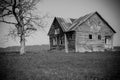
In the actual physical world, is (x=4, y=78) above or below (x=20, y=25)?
below

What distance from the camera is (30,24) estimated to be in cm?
1867

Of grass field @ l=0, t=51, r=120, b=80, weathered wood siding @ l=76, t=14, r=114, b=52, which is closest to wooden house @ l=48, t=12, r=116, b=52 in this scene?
weathered wood siding @ l=76, t=14, r=114, b=52

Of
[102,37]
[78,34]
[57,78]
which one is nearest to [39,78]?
[57,78]

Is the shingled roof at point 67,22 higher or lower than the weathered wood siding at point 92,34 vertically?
higher

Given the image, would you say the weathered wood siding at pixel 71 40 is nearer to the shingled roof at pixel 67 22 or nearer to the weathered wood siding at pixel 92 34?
the weathered wood siding at pixel 92 34

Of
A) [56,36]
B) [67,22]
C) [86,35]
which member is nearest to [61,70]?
[86,35]

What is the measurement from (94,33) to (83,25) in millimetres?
3109

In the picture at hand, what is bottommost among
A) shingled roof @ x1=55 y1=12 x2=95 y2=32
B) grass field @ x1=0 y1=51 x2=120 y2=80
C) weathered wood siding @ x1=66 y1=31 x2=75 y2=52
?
grass field @ x1=0 y1=51 x2=120 y2=80

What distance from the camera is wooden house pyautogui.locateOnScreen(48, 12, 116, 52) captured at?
20469 millimetres

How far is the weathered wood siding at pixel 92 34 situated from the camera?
2050 centimetres

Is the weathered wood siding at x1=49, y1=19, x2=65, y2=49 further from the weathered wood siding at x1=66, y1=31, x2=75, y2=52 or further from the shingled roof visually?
the weathered wood siding at x1=66, y1=31, x2=75, y2=52

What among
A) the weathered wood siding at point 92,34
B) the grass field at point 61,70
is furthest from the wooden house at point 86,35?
Answer: the grass field at point 61,70

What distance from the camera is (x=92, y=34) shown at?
2164 centimetres

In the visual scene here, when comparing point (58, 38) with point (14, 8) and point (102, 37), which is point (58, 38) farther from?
point (14, 8)
